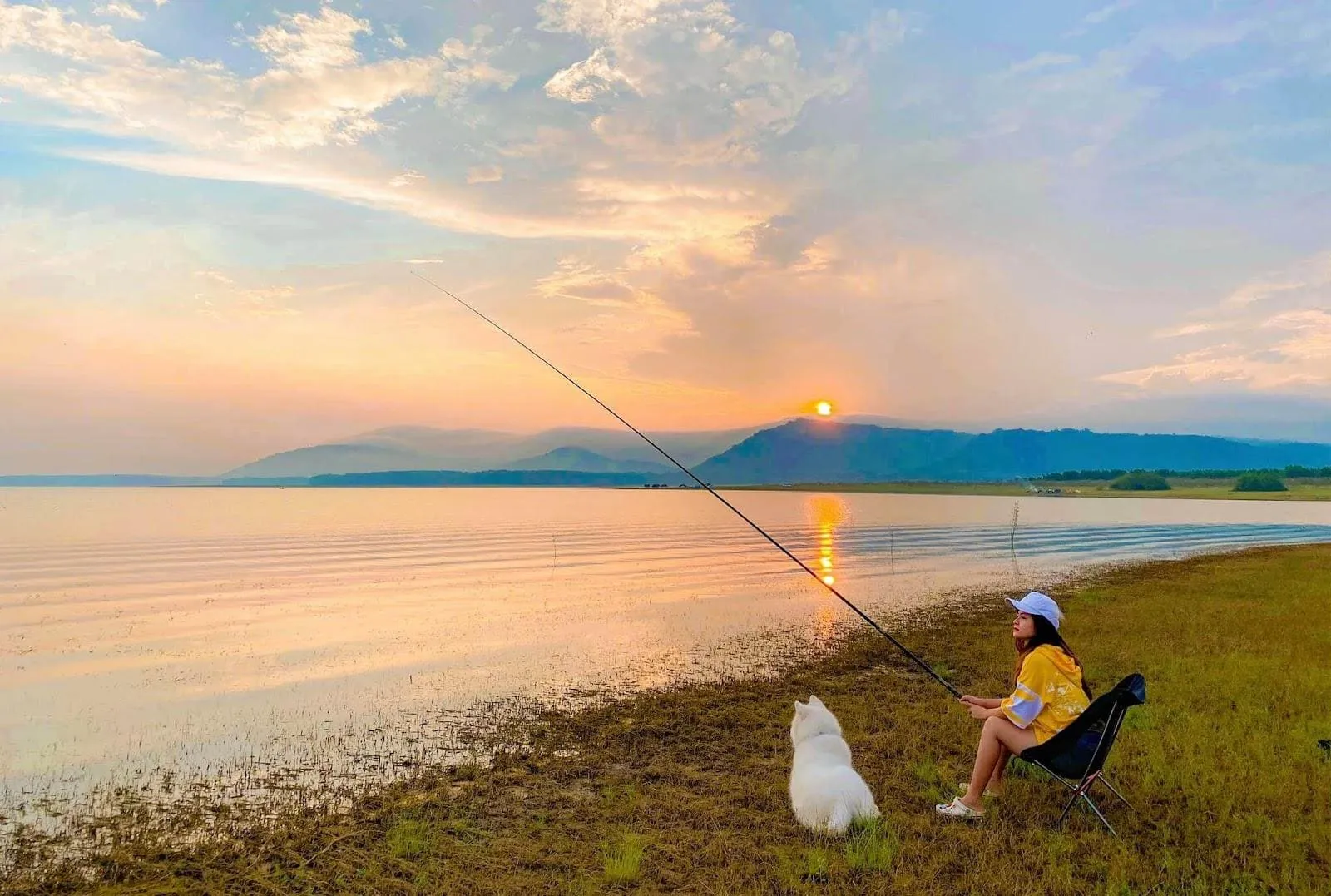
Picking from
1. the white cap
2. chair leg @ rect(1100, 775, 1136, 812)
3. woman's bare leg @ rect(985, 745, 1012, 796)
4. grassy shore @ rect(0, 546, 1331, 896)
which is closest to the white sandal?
grassy shore @ rect(0, 546, 1331, 896)

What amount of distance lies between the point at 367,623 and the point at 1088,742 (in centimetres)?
1925

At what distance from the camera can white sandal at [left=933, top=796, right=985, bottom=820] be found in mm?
6969

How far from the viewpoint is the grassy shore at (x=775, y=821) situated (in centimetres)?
605

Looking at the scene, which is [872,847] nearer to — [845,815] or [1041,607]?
[845,815]

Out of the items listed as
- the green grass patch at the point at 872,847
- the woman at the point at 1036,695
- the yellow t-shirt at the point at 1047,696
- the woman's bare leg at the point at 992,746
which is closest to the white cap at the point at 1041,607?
the woman at the point at 1036,695

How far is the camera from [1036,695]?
6742 millimetres

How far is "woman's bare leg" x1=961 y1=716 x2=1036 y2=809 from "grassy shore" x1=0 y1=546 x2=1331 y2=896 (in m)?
0.31

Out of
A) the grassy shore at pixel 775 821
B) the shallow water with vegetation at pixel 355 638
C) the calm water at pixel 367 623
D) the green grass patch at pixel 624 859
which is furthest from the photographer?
the calm water at pixel 367 623

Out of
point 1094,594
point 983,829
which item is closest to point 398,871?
point 983,829

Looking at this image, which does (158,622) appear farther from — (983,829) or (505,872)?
(983,829)

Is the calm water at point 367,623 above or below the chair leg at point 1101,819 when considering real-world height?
below

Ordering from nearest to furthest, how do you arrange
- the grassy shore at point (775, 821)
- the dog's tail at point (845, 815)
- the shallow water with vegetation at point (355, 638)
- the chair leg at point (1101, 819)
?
the grassy shore at point (775, 821) → the chair leg at point (1101, 819) → the dog's tail at point (845, 815) → the shallow water with vegetation at point (355, 638)

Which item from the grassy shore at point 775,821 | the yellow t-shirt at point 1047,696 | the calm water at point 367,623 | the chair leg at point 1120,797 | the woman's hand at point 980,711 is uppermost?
the yellow t-shirt at point 1047,696

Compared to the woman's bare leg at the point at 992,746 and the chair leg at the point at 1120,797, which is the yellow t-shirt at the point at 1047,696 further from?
the chair leg at the point at 1120,797
